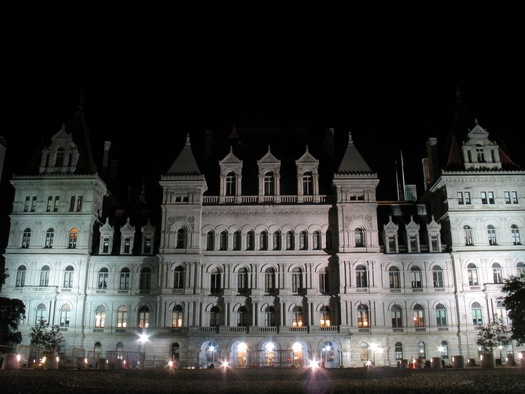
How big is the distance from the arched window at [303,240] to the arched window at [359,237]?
508 centimetres

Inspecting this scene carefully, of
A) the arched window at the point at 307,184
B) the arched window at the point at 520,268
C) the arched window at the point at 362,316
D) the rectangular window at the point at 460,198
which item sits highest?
the arched window at the point at 307,184

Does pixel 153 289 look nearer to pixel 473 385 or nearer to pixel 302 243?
pixel 302 243

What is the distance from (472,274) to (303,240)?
17.5 meters

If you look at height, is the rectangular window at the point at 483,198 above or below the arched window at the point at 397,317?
above

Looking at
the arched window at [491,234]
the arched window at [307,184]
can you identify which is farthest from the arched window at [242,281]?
the arched window at [491,234]

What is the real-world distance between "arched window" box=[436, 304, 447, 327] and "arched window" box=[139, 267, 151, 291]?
29.9 meters

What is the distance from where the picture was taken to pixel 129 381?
105ft

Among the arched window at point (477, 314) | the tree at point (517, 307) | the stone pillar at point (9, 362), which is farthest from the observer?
the arched window at point (477, 314)

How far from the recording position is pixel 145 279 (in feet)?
202

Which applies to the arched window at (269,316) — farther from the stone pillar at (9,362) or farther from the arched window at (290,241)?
→ the stone pillar at (9,362)

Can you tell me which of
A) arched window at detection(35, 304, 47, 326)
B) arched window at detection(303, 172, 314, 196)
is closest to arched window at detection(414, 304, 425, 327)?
arched window at detection(303, 172, 314, 196)

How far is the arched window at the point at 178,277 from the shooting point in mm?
59062

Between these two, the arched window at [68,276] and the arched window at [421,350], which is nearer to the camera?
the arched window at [421,350]

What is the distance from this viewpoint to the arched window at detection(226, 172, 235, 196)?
6281cm
